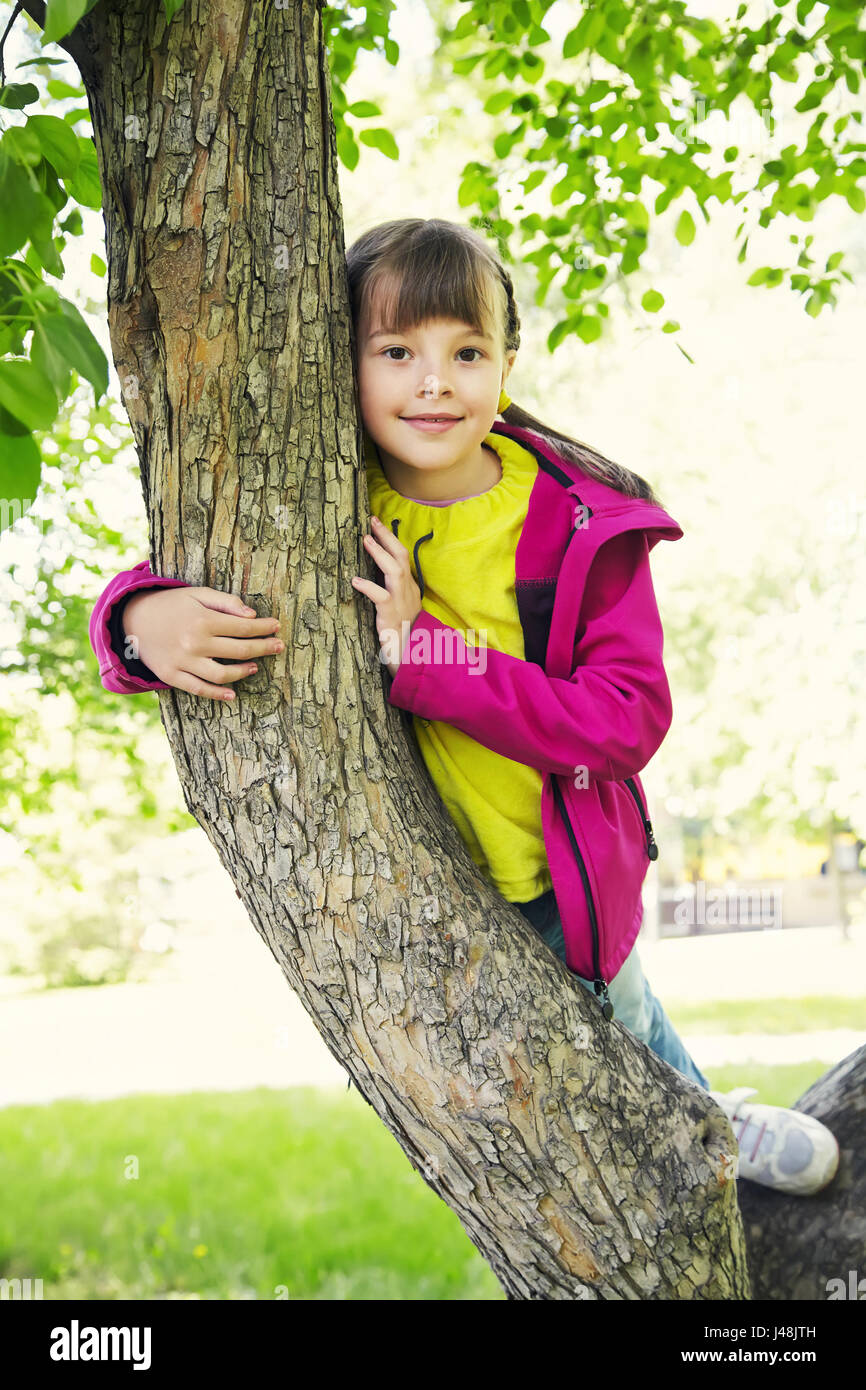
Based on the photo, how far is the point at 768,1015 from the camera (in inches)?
355

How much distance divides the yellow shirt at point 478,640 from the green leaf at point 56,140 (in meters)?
0.64

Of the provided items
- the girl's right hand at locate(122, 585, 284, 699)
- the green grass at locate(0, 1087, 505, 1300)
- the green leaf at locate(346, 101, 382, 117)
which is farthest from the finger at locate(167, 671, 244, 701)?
the green grass at locate(0, 1087, 505, 1300)

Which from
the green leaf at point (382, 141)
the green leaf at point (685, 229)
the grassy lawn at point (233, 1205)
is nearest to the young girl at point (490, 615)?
the green leaf at point (382, 141)

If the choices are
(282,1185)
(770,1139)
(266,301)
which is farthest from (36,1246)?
(266,301)

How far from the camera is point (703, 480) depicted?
1112 centimetres

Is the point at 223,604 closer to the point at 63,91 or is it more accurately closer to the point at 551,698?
the point at 551,698

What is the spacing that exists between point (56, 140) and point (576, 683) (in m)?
1.09

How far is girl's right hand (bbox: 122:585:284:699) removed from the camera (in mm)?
1510

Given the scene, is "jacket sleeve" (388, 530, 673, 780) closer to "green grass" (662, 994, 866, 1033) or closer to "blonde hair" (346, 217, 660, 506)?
"blonde hair" (346, 217, 660, 506)

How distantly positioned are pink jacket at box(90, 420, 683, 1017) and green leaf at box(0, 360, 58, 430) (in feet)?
1.26

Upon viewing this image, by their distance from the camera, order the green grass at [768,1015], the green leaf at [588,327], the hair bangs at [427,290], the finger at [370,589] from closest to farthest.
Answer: the finger at [370,589] < the hair bangs at [427,290] < the green leaf at [588,327] < the green grass at [768,1015]

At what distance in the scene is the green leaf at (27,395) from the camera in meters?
1.20

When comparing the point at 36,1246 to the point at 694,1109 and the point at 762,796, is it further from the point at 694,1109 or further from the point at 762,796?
the point at 762,796

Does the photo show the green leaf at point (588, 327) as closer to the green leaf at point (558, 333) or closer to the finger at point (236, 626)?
the green leaf at point (558, 333)
